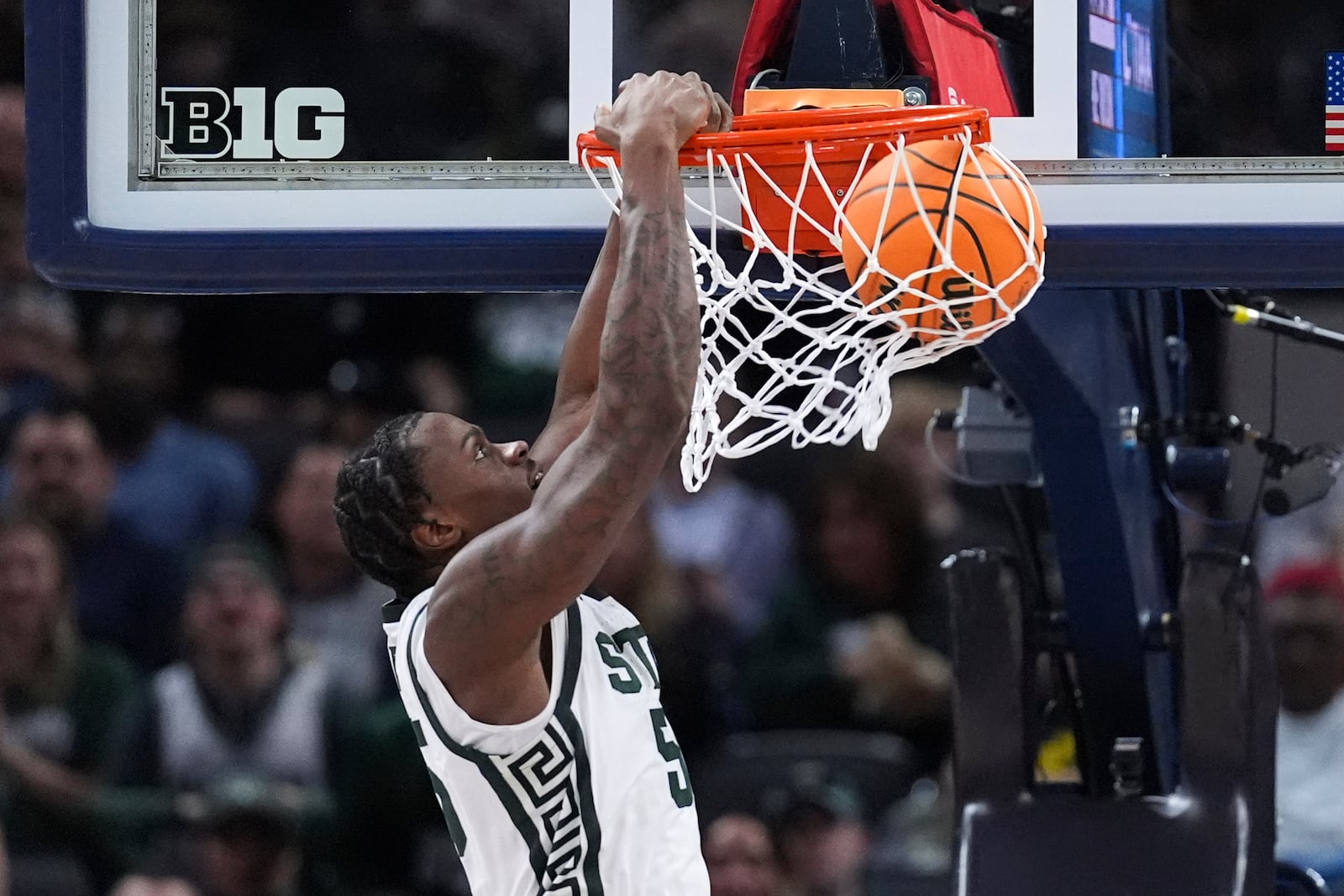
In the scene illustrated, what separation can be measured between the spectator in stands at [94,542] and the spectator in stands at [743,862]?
67.8 inches

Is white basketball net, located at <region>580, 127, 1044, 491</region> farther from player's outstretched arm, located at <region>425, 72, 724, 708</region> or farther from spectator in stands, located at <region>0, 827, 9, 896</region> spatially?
spectator in stands, located at <region>0, 827, 9, 896</region>

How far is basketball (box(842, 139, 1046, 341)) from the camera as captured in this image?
2.25m

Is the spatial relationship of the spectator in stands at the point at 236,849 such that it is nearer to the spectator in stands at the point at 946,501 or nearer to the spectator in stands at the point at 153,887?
the spectator in stands at the point at 153,887

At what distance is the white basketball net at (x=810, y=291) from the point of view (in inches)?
90.3

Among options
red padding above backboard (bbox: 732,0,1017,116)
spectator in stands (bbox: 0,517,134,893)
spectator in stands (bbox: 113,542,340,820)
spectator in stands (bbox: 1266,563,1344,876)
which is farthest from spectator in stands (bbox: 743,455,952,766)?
red padding above backboard (bbox: 732,0,1017,116)

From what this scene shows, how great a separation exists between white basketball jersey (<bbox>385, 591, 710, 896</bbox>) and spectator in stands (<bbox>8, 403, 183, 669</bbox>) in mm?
3051

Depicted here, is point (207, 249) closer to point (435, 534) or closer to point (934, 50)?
point (435, 534)

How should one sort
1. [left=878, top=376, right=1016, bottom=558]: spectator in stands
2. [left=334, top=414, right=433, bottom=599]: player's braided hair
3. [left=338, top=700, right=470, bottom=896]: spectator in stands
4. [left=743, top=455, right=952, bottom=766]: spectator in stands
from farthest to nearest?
1. [left=878, top=376, right=1016, bottom=558]: spectator in stands
2. [left=743, top=455, right=952, bottom=766]: spectator in stands
3. [left=338, top=700, right=470, bottom=896]: spectator in stands
4. [left=334, top=414, right=433, bottom=599]: player's braided hair

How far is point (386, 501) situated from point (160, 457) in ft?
10.5

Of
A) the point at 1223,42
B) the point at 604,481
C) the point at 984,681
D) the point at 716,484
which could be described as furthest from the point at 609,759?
the point at 716,484

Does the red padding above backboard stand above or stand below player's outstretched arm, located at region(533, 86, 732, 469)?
above

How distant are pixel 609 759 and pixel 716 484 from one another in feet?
10.3

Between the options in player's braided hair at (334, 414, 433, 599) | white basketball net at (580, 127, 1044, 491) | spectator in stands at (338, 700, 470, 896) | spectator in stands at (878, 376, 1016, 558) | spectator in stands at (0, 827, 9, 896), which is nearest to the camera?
white basketball net at (580, 127, 1044, 491)

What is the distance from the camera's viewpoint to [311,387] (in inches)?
→ 220
